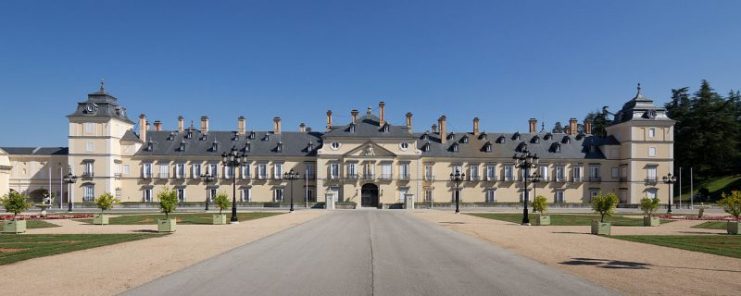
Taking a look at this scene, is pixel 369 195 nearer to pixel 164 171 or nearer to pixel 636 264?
pixel 164 171

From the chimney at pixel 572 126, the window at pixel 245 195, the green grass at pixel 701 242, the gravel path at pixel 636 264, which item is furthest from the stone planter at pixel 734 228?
the window at pixel 245 195

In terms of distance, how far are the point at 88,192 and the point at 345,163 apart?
109 feet

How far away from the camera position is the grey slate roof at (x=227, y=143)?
75.6 metres

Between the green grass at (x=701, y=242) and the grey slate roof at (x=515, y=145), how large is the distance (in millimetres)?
49587

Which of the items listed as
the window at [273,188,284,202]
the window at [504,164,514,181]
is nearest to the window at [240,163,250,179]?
the window at [273,188,284,202]

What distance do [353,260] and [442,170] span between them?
195ft

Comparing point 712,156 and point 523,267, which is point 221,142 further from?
point 712,156

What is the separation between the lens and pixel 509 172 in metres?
75.5

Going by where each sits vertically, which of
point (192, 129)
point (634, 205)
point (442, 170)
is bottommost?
point (634, 205)

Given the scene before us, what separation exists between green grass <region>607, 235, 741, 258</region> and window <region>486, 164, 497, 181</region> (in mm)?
48257

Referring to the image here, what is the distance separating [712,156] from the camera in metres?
81.9

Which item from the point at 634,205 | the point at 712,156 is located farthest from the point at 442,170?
the point at 712,156

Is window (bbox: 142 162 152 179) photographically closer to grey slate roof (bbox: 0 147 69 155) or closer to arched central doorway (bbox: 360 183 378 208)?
grey slate roof (bbox: 0 147 69 155)

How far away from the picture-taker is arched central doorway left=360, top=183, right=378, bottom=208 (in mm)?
72688
